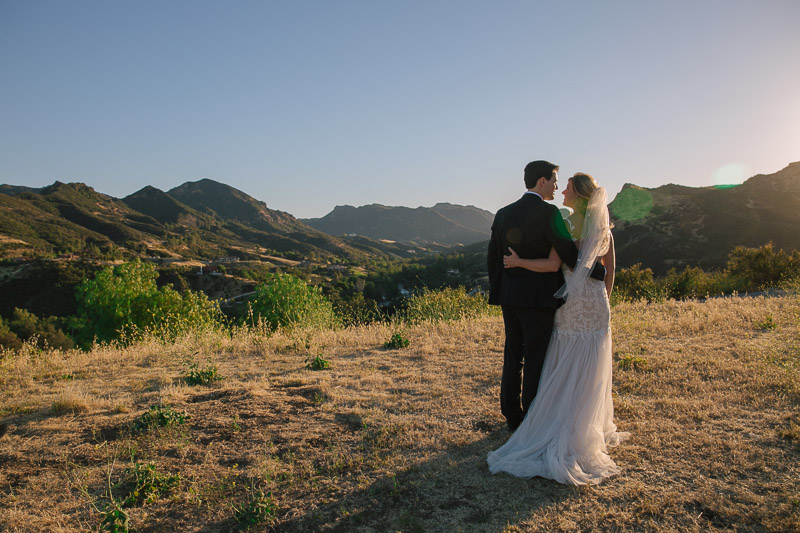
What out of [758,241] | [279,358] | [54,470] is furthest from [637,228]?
[54,470]

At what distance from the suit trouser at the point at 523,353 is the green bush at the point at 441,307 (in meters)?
5.93

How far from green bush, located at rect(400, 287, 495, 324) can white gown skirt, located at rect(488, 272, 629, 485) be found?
6.36m

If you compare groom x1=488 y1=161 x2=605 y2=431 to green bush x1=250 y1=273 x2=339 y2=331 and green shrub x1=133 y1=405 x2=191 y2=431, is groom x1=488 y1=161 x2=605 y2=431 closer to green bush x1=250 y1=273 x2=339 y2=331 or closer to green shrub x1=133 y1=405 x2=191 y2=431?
green shrub x1=133 y1=405 x2=191 y2=431

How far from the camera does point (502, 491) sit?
310 cm

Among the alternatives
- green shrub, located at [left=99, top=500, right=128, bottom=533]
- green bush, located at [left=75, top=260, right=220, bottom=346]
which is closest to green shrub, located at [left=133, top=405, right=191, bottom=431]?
green shrub, located at [left=99, top=500, right=128, bottom=533]

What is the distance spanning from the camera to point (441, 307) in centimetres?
1141

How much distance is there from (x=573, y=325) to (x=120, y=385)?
6.06 meters

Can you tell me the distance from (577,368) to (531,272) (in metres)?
0.93

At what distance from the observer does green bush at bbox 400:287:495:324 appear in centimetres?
1062

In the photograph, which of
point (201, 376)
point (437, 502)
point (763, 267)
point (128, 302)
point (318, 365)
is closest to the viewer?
point (437, 502)

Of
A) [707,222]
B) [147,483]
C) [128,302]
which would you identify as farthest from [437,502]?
[707,222]

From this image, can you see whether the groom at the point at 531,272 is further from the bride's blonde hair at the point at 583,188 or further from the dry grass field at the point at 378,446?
the dry grass field at the point at 378,446

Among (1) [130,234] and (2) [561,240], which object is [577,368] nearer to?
(2) [561,240]

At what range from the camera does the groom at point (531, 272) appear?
3533 millimetres
